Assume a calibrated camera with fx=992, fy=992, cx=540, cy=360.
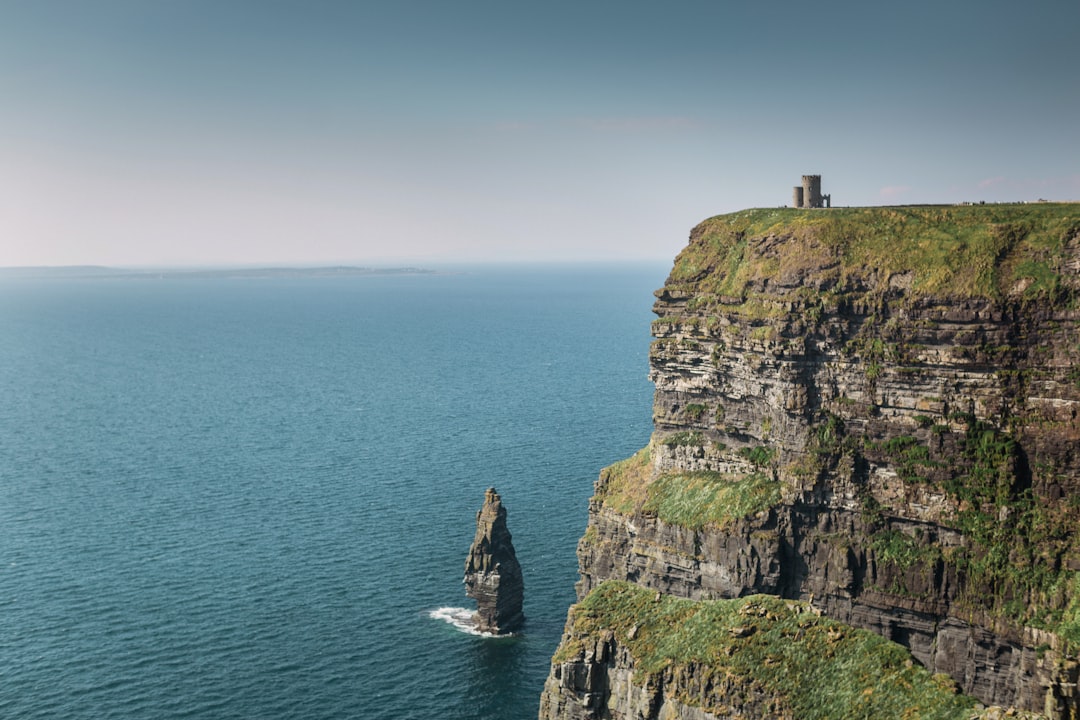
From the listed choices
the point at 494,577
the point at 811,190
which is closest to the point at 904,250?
the point at 811,190

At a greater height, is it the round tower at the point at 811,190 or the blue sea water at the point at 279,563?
the round tower at the point at 811,190

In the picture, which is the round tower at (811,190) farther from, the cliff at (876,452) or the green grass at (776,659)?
the green grass at (776,659)

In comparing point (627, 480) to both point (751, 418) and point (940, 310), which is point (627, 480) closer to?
point (751, 418)

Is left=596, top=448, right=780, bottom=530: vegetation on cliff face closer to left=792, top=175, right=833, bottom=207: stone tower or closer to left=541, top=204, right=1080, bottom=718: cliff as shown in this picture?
left=541, top=204, right=1080, bottom=718: cliff

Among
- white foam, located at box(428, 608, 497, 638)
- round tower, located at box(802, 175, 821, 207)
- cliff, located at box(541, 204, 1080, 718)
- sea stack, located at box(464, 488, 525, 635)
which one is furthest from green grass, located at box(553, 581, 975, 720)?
round tower, located at box(802, 175, 821, 207)

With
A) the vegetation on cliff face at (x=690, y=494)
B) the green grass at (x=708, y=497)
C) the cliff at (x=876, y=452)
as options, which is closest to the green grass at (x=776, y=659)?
the cliff at (x=876, y=452)

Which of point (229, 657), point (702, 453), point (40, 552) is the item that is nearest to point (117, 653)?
point (229, 657)
